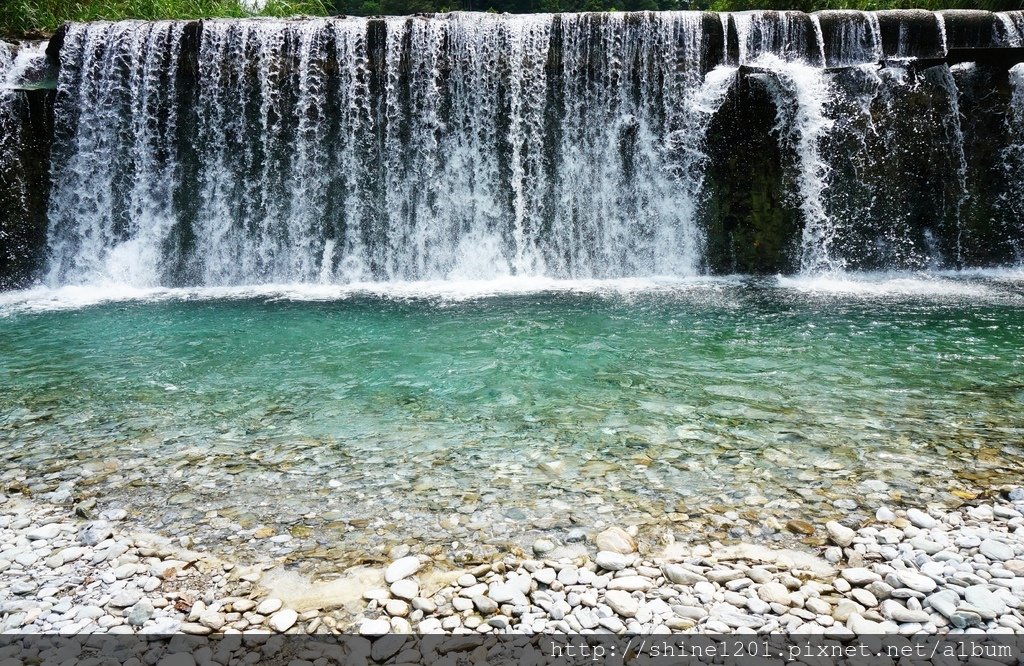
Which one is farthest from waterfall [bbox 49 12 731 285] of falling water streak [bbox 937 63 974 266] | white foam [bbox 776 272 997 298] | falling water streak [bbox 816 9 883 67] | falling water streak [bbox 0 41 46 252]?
falling water streak [bbox 937 63 974 266]

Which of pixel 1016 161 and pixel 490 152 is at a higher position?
pixel 490 152

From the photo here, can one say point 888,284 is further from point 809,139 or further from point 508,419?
point 508,419

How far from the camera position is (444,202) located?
1238cm

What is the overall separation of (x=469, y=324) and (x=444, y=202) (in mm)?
4149

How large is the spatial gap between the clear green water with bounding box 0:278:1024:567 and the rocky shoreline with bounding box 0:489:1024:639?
26 cm

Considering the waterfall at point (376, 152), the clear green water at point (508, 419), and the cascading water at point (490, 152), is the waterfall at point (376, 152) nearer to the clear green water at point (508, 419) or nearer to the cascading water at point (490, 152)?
the cascading water at point (490, 152)

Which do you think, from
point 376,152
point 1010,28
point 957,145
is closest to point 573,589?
point 376,152

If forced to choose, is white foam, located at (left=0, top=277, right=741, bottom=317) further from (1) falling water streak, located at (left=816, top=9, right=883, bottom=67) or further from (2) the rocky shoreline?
(2) the rocky shoreline

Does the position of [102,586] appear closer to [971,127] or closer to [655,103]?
[655,103]

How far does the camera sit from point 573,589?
3.13 meters

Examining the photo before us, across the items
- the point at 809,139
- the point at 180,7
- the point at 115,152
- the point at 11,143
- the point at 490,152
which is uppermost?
the point at 180,7

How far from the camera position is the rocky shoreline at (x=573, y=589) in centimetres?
288

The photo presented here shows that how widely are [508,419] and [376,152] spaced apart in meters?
8.14

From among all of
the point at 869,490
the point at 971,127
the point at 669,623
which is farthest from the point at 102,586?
the point at 971,127
